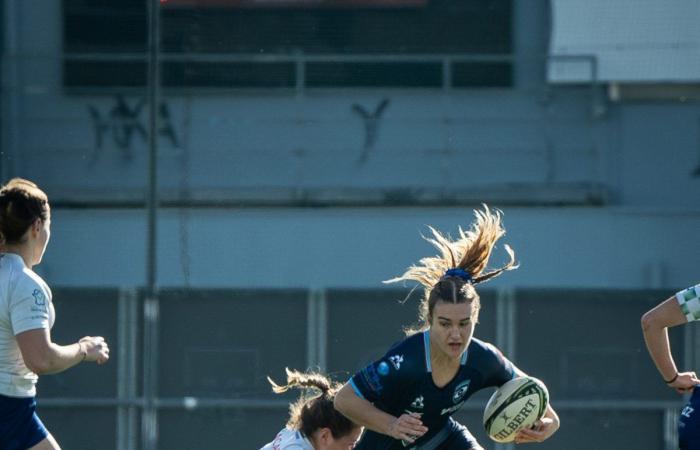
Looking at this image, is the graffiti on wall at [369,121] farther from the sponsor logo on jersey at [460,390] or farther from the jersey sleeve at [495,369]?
the sponsor logo on jersey at [460,390]

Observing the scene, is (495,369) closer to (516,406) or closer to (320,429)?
(516,406)

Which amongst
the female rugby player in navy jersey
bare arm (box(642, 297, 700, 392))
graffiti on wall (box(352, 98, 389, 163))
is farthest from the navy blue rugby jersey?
graffiti on wall (box(352, 98, 389, 163))

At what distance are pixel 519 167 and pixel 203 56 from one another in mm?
2239

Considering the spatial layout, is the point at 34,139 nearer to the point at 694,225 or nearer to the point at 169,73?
the point at 169,73

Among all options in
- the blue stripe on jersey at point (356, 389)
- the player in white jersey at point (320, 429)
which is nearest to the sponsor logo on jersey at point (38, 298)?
the player in white jersey at point (320, 429)

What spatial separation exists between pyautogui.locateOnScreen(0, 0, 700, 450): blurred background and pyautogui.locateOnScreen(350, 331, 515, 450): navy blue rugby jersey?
2.81 m

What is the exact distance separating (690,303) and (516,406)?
2.27ft

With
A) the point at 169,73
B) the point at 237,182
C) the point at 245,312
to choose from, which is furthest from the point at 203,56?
the point at 245,312

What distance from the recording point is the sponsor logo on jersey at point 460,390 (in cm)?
447

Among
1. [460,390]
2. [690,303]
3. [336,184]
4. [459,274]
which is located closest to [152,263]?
[336,184]

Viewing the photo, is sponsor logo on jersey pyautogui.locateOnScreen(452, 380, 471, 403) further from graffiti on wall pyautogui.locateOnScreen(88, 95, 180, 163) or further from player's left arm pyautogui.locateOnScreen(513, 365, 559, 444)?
graffiti on wall pyautogui.locateOnScreen(88, 95, 180, 163)

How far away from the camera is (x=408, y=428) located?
13.6 ft

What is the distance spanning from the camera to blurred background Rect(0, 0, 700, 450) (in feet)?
24.8

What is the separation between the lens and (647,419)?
24.5ft
